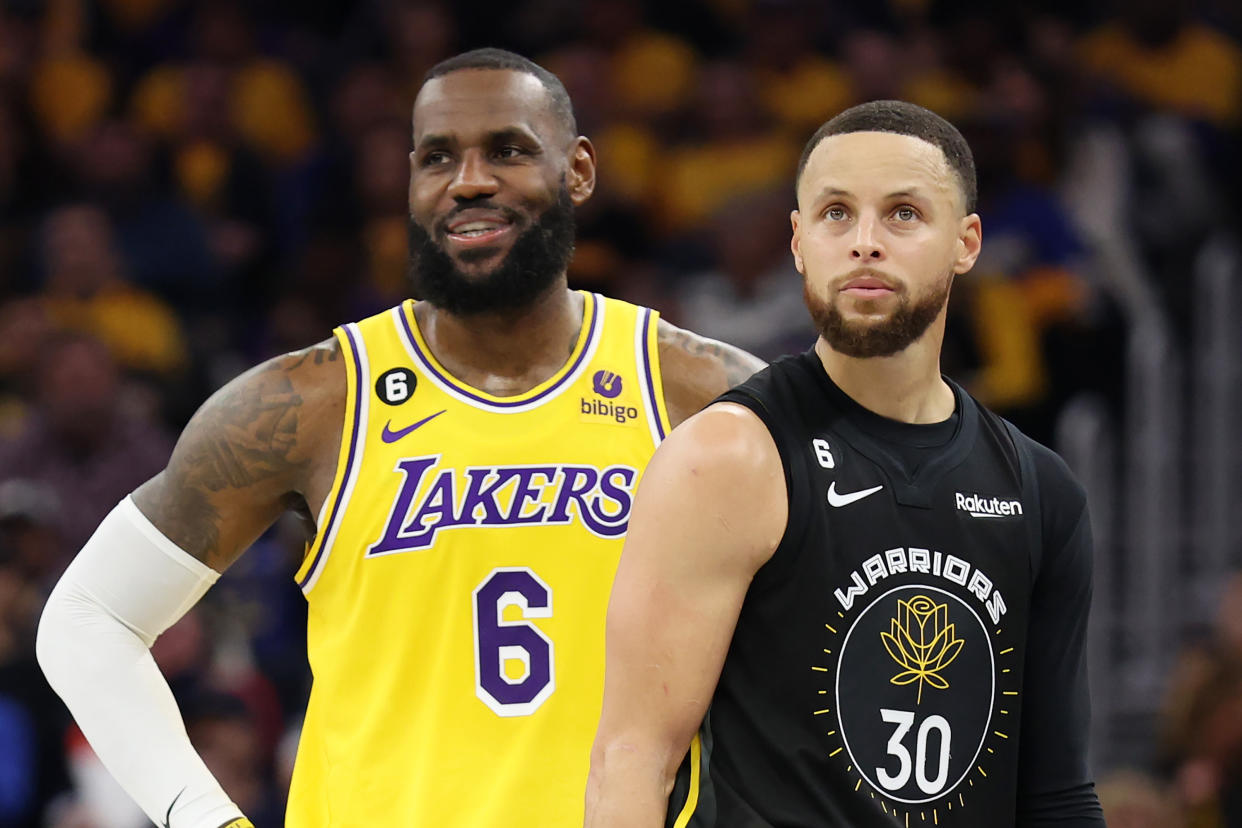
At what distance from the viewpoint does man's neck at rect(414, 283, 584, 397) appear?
366 cm

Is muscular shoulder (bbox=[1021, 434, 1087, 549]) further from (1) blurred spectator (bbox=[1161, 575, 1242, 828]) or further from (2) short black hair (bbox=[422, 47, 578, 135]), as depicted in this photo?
(1) blurred spectator (bbox=[1161, 575, 1242, 828])

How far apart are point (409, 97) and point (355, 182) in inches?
25.6

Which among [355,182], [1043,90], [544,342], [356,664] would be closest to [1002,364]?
[1043,90]

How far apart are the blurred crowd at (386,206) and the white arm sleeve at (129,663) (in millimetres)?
2515

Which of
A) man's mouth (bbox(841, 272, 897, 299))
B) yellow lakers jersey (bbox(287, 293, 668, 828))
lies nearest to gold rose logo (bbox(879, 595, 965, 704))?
man's mouth (bbox(841, 272, 897, 299))

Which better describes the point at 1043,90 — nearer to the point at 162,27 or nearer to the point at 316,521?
the point at 162,27

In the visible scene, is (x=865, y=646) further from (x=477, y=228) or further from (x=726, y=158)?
(x=726, y=158)

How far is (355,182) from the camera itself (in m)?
8.54

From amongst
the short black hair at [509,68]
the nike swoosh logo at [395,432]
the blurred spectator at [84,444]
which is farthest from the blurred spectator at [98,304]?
the nike swoosh logo at [395,432]

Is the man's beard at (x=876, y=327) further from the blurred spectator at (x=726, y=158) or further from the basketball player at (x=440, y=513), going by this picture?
the blurred spectator at (x=726, y=158)

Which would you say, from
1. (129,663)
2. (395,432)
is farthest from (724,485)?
(129,663)

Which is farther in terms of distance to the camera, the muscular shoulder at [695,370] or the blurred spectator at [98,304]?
the blurred spectator at [98,304]

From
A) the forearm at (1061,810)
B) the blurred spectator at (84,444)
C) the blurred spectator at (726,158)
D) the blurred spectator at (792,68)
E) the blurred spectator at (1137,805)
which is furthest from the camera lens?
the blurred spectator at (792,68)

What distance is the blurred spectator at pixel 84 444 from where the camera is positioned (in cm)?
710
